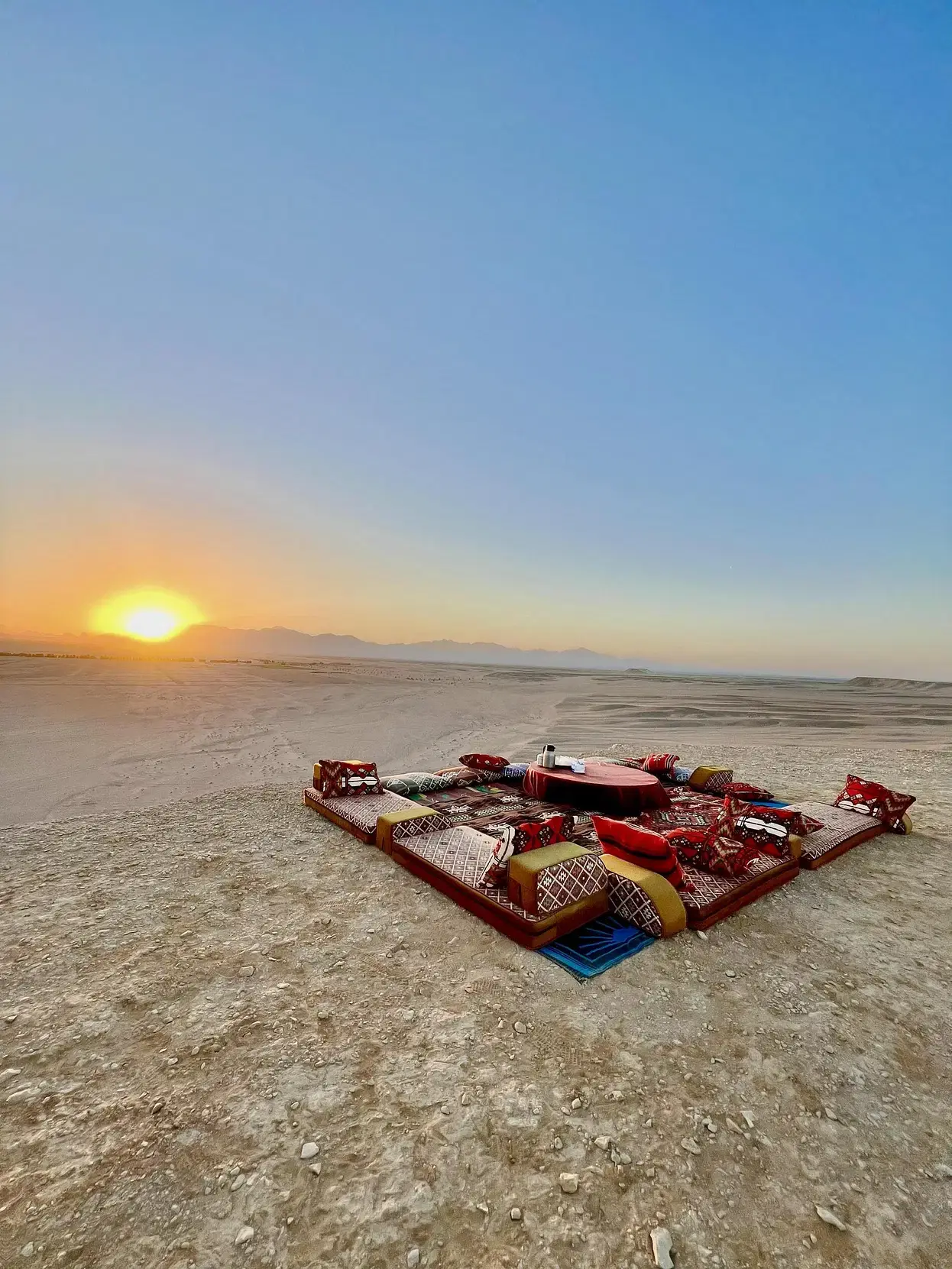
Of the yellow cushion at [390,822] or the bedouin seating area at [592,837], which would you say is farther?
the yellow cushion at [390,822]

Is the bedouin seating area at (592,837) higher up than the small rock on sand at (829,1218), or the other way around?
the bedouin seating area at (592,837)

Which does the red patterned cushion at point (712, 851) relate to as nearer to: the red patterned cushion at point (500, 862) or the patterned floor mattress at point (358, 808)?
the red patterned cushion at point (500, 862)

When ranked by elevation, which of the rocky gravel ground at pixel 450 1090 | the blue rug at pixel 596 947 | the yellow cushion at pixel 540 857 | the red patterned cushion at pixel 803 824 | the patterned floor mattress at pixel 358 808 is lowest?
the rocky gravel ground at pixel 450 1090

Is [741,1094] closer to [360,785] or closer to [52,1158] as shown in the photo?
[52,1158]

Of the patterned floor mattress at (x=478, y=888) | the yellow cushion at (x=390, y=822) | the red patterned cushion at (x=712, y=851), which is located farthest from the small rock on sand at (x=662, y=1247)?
the yellow cushion at (x=390, y=822)

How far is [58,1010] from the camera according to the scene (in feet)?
11.9

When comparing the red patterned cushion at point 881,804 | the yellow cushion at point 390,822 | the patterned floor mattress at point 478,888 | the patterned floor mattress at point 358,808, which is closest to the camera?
the patterned floor mattress at point 478,888

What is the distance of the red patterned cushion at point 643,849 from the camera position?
5.09 meters

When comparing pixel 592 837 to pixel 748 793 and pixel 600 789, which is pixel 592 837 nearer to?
pixel 600 789

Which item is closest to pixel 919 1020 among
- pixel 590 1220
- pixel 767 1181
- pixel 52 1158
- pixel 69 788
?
pixel 767 1181

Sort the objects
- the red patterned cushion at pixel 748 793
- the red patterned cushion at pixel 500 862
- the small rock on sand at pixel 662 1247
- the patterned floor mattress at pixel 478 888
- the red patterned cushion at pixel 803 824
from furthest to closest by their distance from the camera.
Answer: the red patterned cushion at pixel 748 793, the red patterned cushion at pixel 803 824, the red patterned cushion at pixel 500 862, the patterned floor mattress at pixel 478 888, the small rock on sand at pixel 662 1247

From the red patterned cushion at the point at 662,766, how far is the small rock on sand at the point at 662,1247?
766 cm

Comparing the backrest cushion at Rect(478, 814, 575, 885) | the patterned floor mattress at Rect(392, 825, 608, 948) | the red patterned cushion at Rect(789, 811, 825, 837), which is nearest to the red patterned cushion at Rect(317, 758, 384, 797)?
the patterned floor mattress at Rect(392, 825, 608, 948)

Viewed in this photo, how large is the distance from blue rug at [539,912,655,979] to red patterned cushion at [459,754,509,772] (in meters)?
4.59
